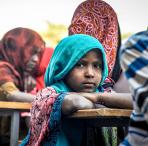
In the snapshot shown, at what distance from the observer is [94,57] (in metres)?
2.53

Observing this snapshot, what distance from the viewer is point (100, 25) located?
328cm

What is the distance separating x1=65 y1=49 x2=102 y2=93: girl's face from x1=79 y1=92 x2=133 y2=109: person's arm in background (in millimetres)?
247

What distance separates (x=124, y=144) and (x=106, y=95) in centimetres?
82

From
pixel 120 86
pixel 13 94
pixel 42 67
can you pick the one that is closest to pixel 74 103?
pixel 120 86

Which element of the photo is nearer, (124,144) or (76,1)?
(124,144)

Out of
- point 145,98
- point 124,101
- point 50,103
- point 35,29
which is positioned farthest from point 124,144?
point 35,29

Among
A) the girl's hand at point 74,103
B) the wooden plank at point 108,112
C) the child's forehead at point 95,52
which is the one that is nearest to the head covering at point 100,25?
the child's forehead at point 95,52

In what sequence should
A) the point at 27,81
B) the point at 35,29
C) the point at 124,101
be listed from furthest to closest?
the point at 35,29 → the point at 27,81 → the point at 124,101

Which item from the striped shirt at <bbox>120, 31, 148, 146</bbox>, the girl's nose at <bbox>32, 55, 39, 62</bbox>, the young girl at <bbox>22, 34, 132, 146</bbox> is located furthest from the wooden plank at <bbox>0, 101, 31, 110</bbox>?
the girl's nose at <bbox>32, 55, 39, 62</bbox>

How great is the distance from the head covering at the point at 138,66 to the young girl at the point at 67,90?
810 mm

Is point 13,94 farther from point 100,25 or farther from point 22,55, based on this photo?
point 22,55

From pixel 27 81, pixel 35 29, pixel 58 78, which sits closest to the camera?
pixel 58 78

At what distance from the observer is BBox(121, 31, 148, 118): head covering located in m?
1.23

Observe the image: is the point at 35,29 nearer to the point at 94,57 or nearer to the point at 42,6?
the point at 42,6
